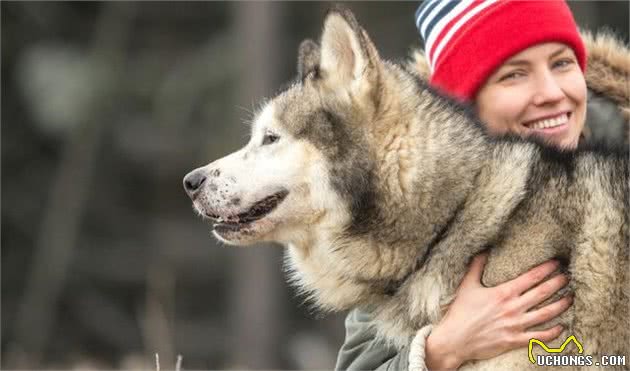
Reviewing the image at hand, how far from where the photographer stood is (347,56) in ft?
12.5

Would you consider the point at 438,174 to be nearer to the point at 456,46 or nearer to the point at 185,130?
the point at 456,46

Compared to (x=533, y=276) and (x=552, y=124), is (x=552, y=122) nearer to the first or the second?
(x=552, y=124)

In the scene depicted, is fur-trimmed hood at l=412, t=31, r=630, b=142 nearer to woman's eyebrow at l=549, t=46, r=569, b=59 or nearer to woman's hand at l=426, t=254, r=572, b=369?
woman's eyebrow at l=549, t=46, r=569, b=59

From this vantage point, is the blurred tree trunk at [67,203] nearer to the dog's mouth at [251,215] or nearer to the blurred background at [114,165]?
the blurred background at [114,165]

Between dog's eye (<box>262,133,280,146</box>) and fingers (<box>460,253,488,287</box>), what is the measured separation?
2.74 ft

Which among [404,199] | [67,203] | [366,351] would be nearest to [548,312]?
[404,199]

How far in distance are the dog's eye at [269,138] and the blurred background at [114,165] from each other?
31.3ft

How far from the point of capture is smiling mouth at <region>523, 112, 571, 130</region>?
168 inches

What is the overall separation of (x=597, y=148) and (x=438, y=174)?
0.55m

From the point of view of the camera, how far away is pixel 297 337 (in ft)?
39.5

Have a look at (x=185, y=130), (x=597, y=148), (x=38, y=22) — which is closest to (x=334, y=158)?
(x=597, y=148)

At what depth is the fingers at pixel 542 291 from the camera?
340cm

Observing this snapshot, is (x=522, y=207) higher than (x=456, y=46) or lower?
lower

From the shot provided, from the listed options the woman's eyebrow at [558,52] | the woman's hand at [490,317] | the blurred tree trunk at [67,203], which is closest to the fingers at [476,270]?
the woman's hand at [490,317]
